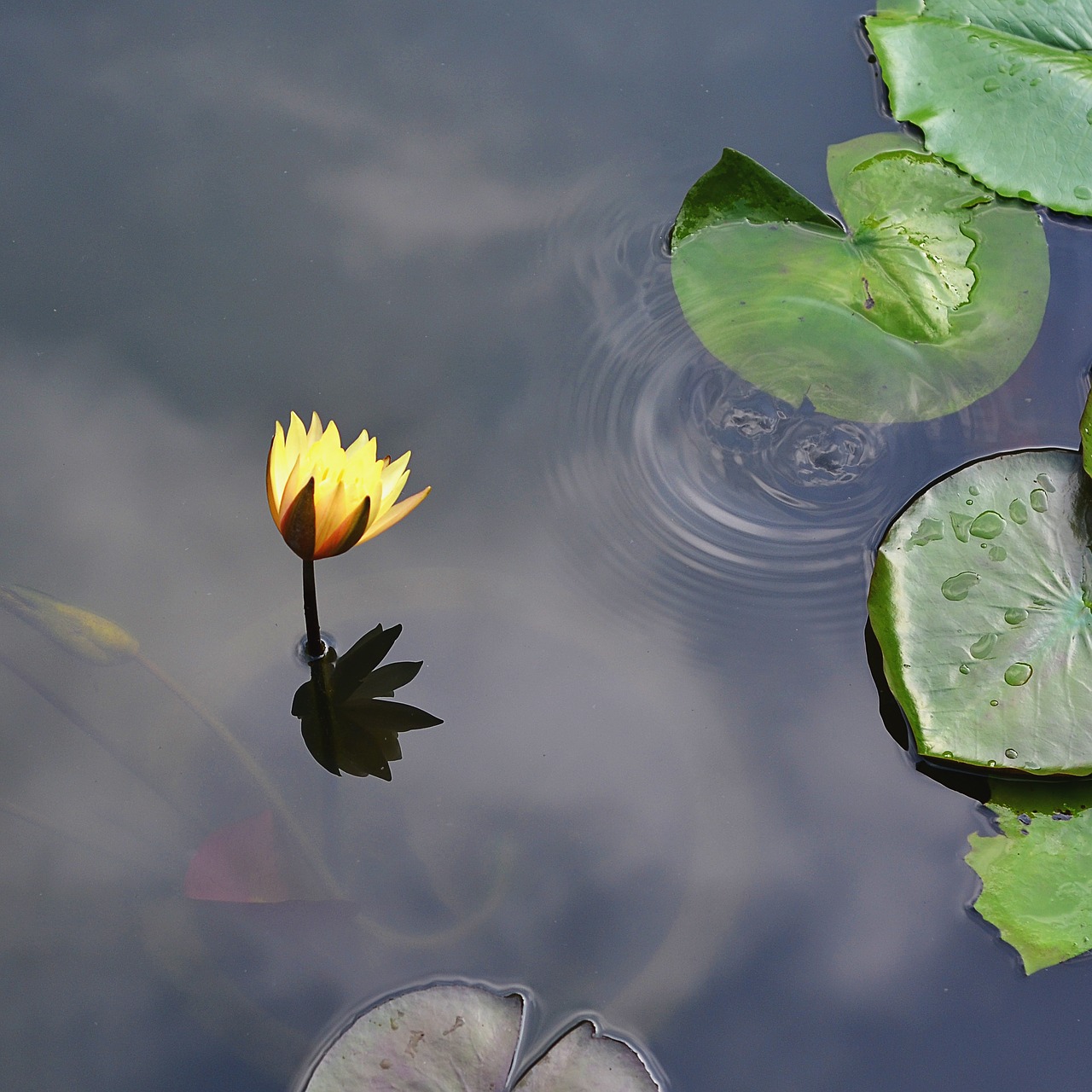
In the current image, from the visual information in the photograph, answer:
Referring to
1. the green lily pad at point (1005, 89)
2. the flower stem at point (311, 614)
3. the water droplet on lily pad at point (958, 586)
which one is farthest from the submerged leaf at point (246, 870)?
the green lily pad at point (1005, 89)

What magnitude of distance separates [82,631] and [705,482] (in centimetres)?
123

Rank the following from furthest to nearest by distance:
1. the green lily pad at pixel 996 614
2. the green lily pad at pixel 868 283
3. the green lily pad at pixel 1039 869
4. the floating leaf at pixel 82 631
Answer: the green lily pad at pixel 868 283 < the floating leaf at pixel 82 631 < the green lily pad at pixel 996 614 < the green lily pad at pixel 1039 869

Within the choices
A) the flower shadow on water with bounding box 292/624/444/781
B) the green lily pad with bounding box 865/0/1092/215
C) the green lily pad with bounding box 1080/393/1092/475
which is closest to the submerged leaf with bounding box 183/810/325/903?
the flower shadow on water with bounding box 292/624/444/781

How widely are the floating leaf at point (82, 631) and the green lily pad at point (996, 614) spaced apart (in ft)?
4.47

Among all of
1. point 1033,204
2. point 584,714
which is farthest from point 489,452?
point 1033,204

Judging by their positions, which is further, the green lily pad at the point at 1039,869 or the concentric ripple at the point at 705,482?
the concentric ripple at the point at 705,482

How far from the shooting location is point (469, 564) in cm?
200

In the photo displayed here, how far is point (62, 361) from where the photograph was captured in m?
2.15

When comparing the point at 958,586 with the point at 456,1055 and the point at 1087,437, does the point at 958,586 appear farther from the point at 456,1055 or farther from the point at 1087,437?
the point at 456,1055

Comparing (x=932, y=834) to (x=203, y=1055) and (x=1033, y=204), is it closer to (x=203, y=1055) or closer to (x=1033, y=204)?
(x=203, y=1055)

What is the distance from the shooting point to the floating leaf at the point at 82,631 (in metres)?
1.84

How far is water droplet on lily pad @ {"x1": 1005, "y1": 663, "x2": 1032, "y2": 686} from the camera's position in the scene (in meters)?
1.77

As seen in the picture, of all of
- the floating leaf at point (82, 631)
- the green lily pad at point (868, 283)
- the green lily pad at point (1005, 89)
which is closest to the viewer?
the floating leaf at point (82, 631)

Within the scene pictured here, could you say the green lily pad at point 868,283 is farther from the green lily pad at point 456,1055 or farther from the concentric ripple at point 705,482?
the green lily pad at point 456,1055
